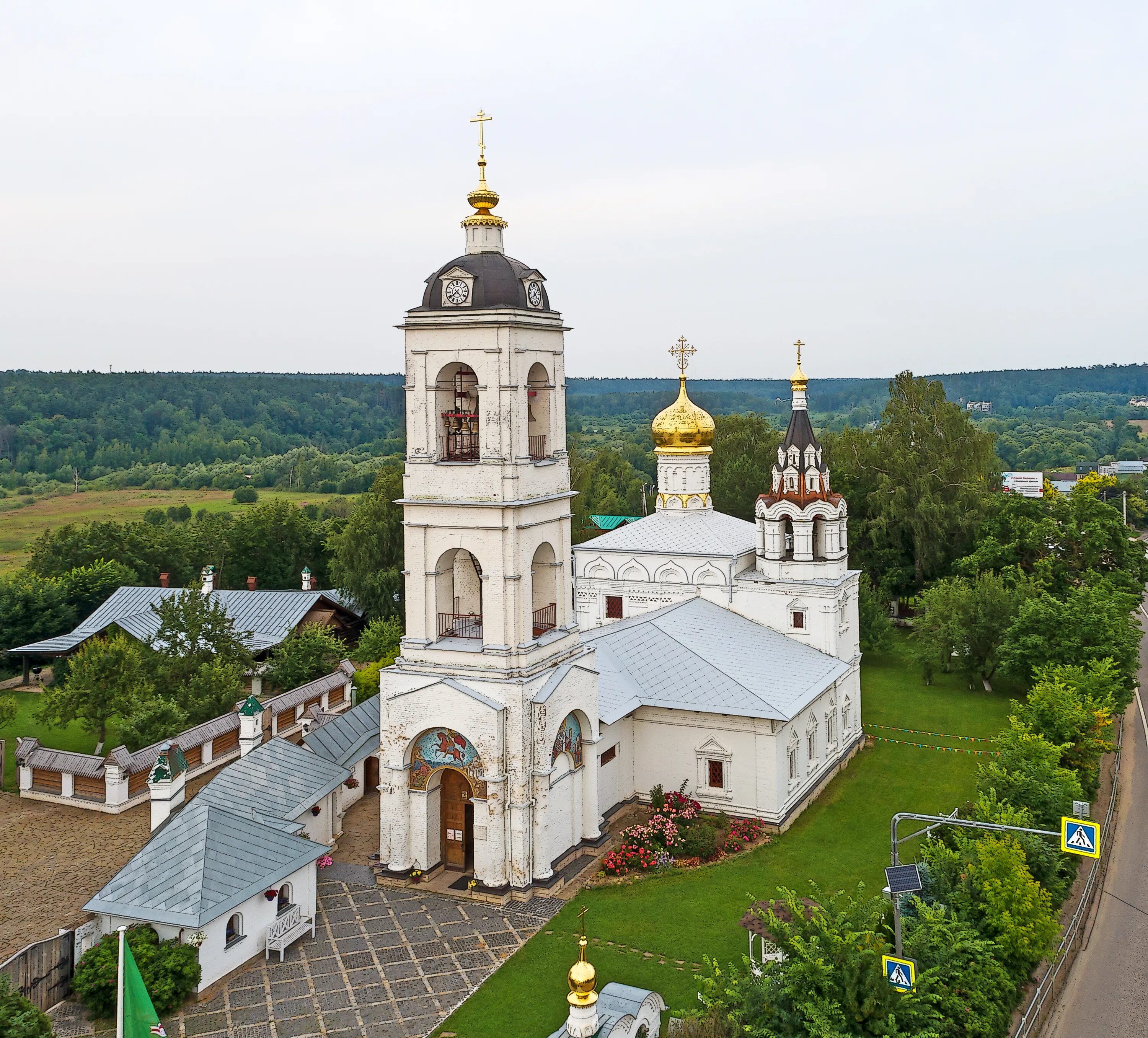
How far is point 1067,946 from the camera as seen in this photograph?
17281mm

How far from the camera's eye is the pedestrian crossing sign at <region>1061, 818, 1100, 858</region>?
13.4 meters

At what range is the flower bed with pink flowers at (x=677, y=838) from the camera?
1948cm

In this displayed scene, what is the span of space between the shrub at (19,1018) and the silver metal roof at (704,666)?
35.8ft

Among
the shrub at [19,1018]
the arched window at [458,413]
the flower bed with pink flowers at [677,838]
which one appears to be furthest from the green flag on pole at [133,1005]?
the arched window at [458,413]

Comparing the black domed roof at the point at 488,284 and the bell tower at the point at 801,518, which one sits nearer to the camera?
the black domed roof at the point at 488,284

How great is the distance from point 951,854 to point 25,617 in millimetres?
31378

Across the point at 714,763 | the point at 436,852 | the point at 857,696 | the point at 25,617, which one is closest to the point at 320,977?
the point at 436,852

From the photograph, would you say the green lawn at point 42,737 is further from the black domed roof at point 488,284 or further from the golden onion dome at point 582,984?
the golden onion dome at point 582,984

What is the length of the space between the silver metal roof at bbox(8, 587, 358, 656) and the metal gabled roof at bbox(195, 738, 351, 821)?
41.0 ft

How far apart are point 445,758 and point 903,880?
8.54 metres

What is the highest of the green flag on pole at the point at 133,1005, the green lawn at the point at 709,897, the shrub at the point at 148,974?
the green flag on pole at the point at 133,1005

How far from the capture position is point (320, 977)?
1579cm

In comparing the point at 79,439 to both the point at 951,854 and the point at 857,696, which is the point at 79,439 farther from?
the point at 951,854

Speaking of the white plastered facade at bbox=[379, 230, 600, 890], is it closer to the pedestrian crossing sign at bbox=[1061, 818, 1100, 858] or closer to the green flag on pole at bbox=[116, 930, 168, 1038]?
the green flag on pole at bbox=[116, 930, 168, 1038]
